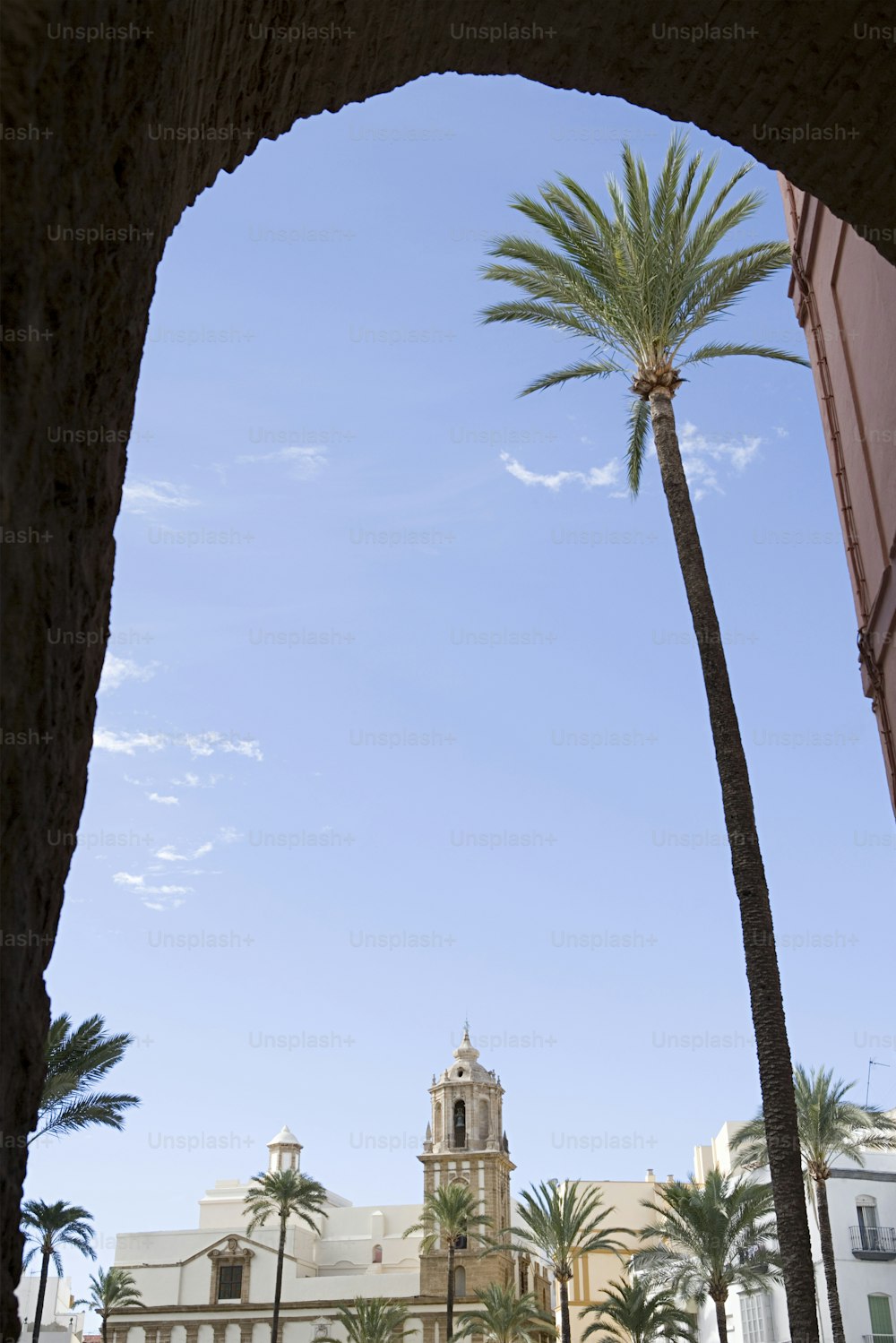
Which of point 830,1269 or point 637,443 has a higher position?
point 637,443

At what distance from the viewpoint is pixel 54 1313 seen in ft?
214

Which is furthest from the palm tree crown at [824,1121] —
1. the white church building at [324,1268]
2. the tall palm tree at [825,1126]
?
the white church building at [324,1268]

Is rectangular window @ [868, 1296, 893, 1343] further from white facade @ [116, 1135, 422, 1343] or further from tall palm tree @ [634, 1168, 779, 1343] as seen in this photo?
white facade @ [116, 1135, 422, 1343]

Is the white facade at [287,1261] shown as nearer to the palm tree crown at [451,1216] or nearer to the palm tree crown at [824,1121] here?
the palm tree crown at [451,1216]

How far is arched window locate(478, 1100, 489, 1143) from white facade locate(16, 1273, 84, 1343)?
17160mm

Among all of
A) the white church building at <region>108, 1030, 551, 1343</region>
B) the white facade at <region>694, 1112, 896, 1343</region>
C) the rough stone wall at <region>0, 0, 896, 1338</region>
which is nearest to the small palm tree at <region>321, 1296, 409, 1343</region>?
the white church building at <region>108, 1030, 551, 1343</region>

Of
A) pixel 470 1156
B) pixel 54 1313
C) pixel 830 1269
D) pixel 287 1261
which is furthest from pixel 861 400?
pixel 54 1313

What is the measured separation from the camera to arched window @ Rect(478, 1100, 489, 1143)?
178 ft

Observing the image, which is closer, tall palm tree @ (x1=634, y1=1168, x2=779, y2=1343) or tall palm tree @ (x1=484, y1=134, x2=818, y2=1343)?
tall palm tree @ (x1=484, y1=134, x2=818, y2=1343)

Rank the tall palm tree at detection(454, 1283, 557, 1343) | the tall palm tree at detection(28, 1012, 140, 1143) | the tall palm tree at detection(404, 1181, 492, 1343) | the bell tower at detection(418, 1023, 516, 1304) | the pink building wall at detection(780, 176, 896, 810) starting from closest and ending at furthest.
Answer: the pink building wall at detection(780, 176, 896, 810) < the tall palm tree at detection(28, 1012, 140, 1143) < the tall palm tree at detection(454, 1283, 557, 1343) < the tall palm tree at detection(404, 1181, 492, 1343) < the bell tower at detection(418, 1023, 516, 1304)

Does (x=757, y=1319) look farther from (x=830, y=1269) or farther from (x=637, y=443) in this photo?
(x=637, y=443)

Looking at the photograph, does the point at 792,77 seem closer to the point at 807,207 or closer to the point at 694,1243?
Result: the point at 807,207

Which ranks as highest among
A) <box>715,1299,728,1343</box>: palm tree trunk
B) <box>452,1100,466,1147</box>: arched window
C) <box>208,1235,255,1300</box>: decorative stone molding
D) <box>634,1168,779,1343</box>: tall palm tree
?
<box>452,1100,466,1147</box>: arched window

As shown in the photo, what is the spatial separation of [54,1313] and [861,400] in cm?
6846
